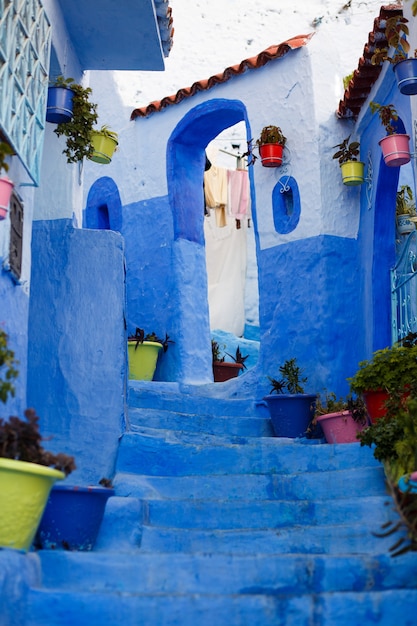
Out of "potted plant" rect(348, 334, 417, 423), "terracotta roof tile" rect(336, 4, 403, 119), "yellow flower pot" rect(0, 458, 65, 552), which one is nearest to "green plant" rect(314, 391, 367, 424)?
"potted plant" rect(348, 334, 417, 423)

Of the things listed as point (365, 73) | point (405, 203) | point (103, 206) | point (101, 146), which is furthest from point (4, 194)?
point (103, 206)

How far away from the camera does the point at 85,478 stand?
6.52 meters

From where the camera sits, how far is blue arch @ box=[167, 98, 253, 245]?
425 inches

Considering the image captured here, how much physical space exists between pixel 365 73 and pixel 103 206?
4605 millimetres

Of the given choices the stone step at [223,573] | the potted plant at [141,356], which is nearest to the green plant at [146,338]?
the potted plant at [141,356]

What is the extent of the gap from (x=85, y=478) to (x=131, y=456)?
399 millimetres

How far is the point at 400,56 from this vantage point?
6957mm

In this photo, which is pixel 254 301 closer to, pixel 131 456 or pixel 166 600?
pixel 131 456

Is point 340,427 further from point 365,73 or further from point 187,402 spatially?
point 365,73

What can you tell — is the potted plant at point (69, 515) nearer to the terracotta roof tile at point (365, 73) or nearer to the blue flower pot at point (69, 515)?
the blue flower pot at point (69, 515)

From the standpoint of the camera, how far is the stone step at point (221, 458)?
674 cm

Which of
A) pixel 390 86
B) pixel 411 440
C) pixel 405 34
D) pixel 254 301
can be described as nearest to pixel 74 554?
pixel 411 440

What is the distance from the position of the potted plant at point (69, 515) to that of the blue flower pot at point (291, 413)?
3371 mm

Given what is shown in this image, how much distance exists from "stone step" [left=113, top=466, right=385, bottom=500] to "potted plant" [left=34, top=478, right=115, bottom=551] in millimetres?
1015
